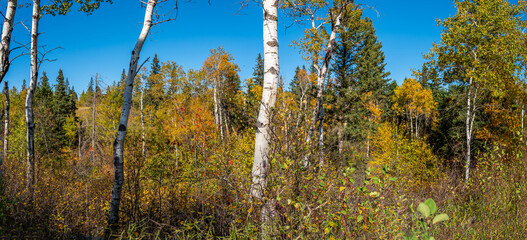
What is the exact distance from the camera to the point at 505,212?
3.78m

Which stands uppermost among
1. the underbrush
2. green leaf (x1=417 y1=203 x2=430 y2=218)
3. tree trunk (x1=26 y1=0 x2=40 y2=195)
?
tree trunk (x1=26 y1=0 x2=40 y2=195)

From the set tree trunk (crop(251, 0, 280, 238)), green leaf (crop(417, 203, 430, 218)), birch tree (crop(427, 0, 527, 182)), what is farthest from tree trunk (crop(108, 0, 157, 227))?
birch tree (crop(427, 0, 527, 182))

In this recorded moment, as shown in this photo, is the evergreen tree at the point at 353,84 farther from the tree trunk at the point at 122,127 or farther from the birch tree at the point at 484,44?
the tree trunk at the point at 122,127

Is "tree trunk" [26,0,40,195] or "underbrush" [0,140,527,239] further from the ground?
"tree trunk" [26,0,40,195]

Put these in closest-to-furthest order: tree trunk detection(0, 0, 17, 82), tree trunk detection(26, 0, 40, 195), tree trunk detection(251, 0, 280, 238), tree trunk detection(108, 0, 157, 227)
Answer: tree trunk detection(251, 0, 280, 238) → tree trunk detection(0, 0, 17, 82) → tree trunk detection(108, 0, 157, 227) → tree trunk detection(26, 0, 40, 195)

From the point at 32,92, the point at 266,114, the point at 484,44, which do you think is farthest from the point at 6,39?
the point at 484,44

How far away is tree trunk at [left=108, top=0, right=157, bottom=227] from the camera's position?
169 inches

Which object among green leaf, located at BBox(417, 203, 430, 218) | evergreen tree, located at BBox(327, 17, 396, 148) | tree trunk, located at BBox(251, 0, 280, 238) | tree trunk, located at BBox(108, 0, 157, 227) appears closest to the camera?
green leaf, located at BBox(417, 203, 430, 218)

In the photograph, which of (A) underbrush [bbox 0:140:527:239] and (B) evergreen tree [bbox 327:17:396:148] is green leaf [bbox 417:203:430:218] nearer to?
(A) underbrush [bbox 0:140:527:239]

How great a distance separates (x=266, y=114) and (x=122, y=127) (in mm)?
3026

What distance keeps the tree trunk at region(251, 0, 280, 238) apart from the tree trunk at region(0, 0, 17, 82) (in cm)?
394

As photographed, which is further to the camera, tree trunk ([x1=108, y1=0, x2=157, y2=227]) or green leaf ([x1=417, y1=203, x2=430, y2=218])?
tree trunk ([x1=108, y1=0, x2=157, y2=227])

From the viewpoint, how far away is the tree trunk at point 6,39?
3.88 meters

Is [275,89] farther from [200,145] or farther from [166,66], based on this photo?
[166,66]
